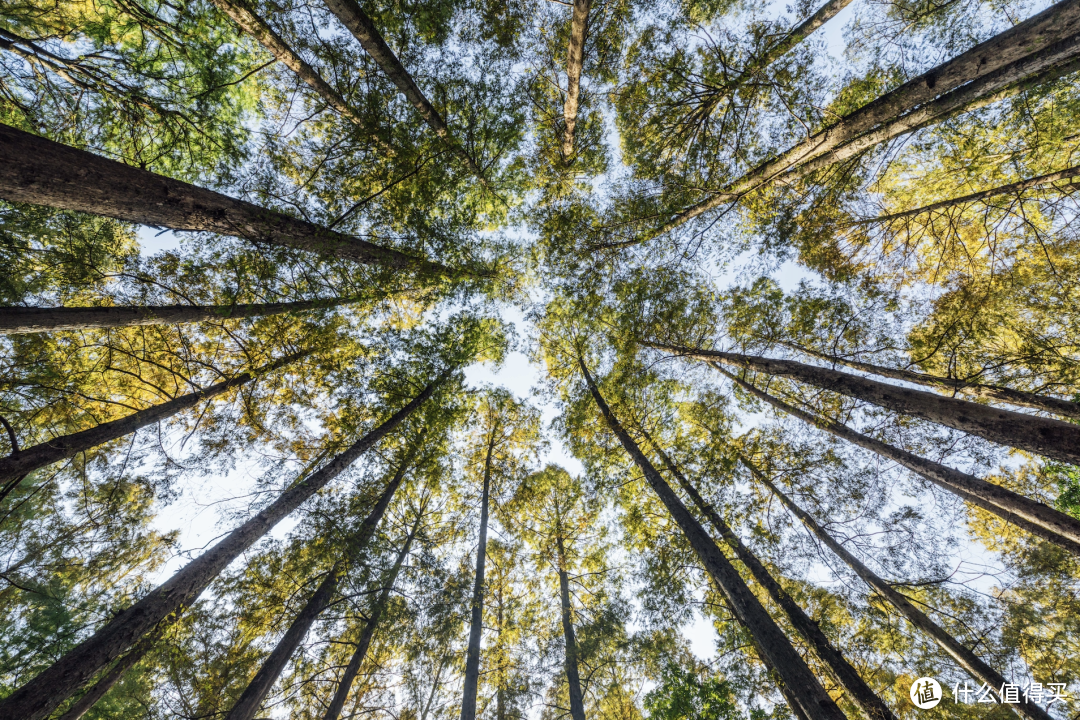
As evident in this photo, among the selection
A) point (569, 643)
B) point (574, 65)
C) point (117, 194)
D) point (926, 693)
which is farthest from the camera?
point (569, 643)

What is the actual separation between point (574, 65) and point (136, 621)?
36.1ft

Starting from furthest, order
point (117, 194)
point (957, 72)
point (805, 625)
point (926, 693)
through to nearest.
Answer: point (926, 693)
point (805, 625)
point (957, 72)
point (117, 194)

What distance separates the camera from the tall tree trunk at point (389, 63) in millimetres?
4895

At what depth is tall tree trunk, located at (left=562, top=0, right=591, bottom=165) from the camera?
577 centimetres

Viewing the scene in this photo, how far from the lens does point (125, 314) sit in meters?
5.68

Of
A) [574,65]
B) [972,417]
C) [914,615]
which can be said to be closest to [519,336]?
[574,65]

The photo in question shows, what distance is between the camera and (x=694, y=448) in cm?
905

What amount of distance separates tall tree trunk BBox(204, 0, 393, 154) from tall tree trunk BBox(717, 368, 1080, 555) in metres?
10.6

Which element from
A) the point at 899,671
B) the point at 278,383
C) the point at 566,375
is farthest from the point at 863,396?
the point at 278,383

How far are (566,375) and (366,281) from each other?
6846mm

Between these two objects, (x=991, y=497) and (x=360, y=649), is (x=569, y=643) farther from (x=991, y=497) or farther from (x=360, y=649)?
(x=991, y=497)

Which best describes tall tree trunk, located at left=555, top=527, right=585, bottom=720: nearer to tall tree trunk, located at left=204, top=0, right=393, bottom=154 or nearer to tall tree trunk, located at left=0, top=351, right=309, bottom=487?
tall tree trunk, located at left=0, top=351, right=309, bottom=487

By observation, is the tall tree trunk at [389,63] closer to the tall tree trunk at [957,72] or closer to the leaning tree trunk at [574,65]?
the leaning tree trunk at [574,65]

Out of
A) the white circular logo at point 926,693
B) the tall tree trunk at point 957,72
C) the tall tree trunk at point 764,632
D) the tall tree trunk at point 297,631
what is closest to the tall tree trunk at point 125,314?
the tall tree trunk at point 297,631
